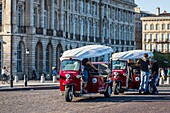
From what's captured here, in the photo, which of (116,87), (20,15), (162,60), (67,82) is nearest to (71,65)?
(67,82)

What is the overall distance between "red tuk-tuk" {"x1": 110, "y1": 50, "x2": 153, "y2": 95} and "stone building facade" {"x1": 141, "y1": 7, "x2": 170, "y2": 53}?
12222 centimetres

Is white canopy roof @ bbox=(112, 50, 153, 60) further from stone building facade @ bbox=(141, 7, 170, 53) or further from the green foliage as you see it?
stone building facade @ bbox=(141, 7, 170, 53)

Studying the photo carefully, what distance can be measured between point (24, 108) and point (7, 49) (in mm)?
46808

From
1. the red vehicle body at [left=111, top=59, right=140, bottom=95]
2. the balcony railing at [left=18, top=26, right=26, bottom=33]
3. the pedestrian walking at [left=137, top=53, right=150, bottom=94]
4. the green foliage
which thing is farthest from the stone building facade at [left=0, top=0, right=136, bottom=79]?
the pedestrian walking at [left=137, top=53, right=150, bottom=94]

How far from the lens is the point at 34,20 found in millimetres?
77375

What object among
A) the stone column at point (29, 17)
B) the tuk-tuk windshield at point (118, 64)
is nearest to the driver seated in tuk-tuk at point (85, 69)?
the tuk-tuk windshield at point (118, 64)

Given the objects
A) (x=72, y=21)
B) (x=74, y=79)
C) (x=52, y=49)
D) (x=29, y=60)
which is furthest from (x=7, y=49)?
(x=74, y=79)

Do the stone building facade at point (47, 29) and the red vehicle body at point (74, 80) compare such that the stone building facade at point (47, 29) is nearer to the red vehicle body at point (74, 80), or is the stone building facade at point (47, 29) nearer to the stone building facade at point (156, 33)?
the red vehicle body at point (74, 80)

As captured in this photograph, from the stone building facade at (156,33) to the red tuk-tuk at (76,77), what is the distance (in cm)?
12725

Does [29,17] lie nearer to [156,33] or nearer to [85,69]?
[85,69]

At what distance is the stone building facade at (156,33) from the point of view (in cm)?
15862

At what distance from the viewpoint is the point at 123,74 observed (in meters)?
36.1

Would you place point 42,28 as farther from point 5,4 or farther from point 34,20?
point 5,4

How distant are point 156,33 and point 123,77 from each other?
12568 centimetres
